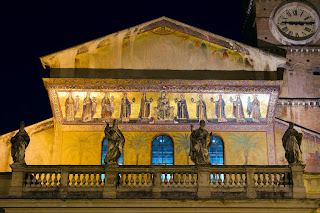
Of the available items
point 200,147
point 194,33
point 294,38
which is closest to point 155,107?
point 194,33

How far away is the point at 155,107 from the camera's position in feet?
85.0

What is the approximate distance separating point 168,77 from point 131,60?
1.90 metres

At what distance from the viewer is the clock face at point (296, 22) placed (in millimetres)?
35406

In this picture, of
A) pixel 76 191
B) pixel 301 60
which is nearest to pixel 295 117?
pixel 301 60

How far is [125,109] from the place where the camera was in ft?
84.9

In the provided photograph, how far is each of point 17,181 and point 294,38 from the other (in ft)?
71.6

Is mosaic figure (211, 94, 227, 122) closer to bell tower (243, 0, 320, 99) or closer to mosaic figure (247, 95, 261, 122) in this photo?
mosaic figure (247, 95, 261, 122)

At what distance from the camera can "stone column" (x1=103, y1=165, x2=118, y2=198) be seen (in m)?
19.2

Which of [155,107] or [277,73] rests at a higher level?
[277,73]

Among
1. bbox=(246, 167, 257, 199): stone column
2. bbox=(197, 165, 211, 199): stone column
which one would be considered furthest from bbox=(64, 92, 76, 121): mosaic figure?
bbox=(246, 167, 257, 199): stone column

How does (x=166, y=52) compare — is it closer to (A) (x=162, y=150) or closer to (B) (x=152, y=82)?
(B) (x=152, y=82)

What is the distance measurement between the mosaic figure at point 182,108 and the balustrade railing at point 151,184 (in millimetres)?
6464

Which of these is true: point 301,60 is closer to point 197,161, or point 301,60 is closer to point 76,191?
point 197,161

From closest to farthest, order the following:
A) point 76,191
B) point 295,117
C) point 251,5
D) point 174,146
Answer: point 76,191
point 174,146
point 295,117
point 251,5
